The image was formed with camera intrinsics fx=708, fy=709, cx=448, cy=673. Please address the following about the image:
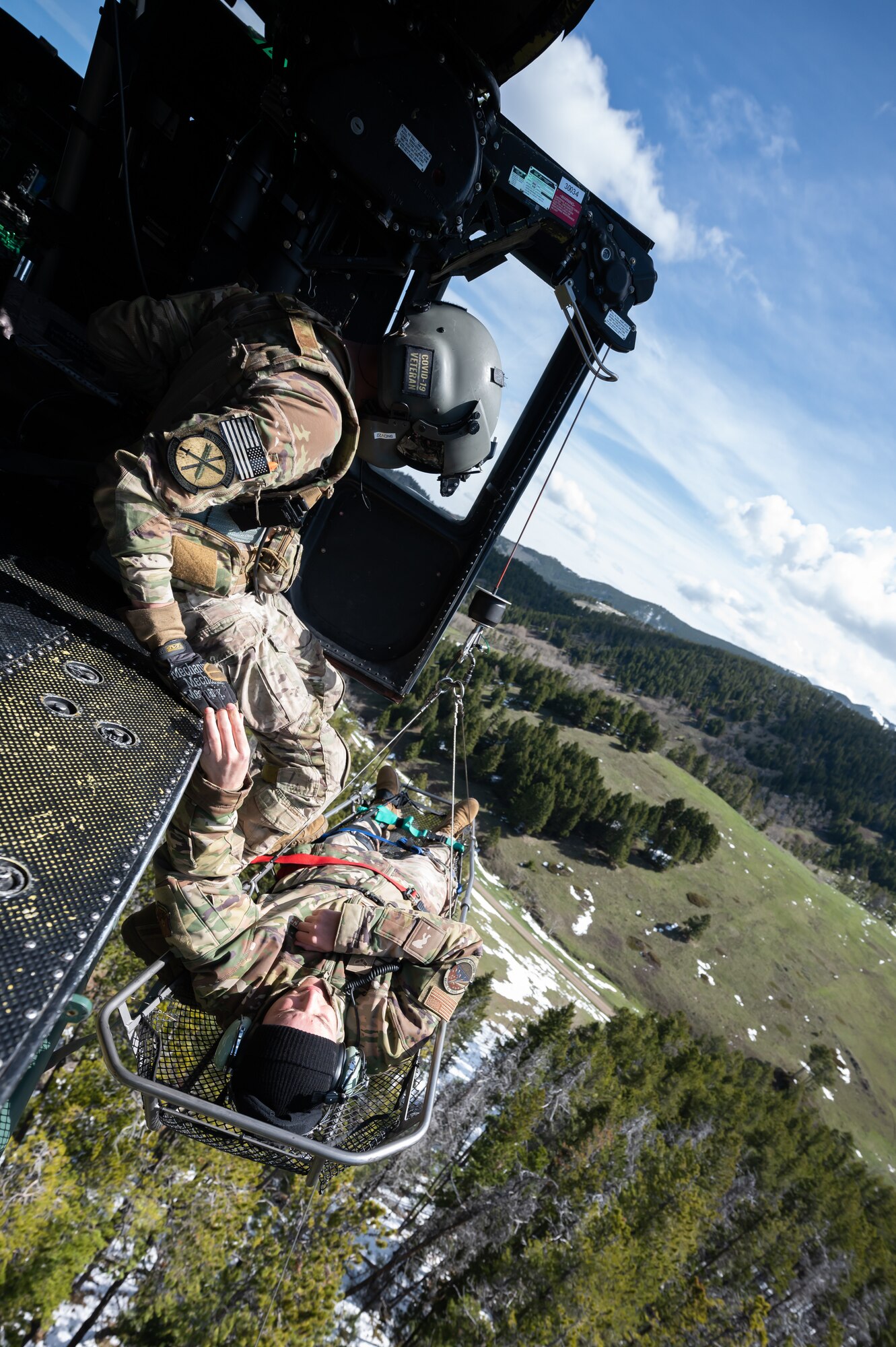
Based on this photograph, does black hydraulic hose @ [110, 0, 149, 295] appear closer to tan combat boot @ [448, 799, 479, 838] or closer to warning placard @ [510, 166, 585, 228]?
warning placard @ [510, 166, 585, 228]

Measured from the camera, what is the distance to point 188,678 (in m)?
3.09

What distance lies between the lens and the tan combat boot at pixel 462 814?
6.78 metres

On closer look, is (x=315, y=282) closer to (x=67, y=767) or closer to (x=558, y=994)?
(x=67, y=767)

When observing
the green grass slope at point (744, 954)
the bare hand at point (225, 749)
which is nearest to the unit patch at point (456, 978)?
the bare hand at point (225, 749)

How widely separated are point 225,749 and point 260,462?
1.30m

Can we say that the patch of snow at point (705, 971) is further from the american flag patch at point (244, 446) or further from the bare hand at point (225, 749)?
the american flag patch at point (244, 446)

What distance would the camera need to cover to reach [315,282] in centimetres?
498

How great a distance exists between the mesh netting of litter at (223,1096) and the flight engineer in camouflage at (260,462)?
1158mm

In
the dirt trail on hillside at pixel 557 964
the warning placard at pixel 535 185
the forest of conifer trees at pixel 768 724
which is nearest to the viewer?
the warning placard at pixel 535 185

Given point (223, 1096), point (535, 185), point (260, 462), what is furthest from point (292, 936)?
point (535, 185)

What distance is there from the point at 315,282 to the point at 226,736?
3580 millimetres

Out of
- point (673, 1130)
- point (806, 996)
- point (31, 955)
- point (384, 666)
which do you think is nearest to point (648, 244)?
point (384, 666)

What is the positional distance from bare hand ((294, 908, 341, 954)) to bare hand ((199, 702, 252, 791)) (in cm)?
126

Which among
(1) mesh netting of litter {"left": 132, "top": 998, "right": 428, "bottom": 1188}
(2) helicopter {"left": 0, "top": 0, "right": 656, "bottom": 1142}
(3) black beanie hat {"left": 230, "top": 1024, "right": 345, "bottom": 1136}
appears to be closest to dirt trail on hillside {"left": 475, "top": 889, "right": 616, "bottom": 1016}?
(1) mesh netting of litter {"left": 132, "top": 998, "right": 428, "bottom": 1188}
